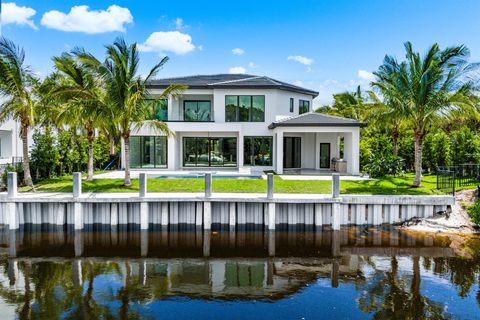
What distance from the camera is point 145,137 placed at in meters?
28.3

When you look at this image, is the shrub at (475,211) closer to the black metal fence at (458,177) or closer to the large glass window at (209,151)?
the black metal fence at (458,177)

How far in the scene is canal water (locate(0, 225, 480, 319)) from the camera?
9.43 m

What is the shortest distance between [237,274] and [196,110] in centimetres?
1911

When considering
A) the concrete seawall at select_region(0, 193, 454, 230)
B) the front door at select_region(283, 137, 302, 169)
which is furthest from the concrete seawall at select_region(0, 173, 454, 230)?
the front door at select_region(283, 137, 302, 169)

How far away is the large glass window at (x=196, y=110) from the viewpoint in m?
29.1

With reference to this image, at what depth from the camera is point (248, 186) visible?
1917 cm

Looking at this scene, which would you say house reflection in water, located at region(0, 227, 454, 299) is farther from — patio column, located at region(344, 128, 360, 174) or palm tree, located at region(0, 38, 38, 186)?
patio column, located at region(344, 128, 360, 174)

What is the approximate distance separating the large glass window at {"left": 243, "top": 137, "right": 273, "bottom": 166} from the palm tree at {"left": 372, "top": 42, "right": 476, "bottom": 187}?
426 inches

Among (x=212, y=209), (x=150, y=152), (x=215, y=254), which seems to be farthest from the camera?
(x=150, y=152)

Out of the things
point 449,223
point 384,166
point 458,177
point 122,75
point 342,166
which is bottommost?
point 449,223

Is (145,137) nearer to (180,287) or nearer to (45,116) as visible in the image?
(45,116)

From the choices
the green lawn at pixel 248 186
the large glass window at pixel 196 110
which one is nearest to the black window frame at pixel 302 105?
the large glass window at pixel 196 110

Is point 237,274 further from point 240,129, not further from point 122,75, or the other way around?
point 240,129

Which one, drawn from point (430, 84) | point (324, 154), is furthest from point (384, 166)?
point (324, 154)
